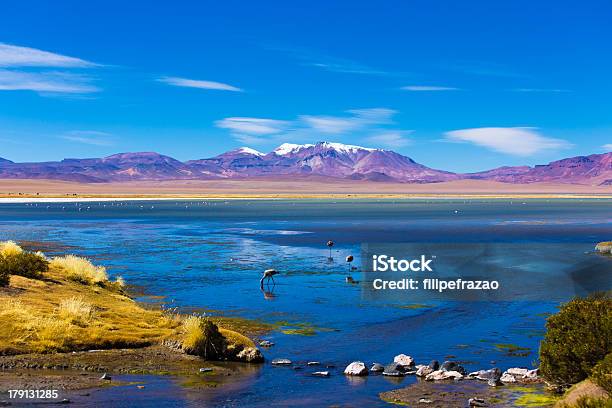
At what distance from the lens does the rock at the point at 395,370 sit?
15735 millimetres

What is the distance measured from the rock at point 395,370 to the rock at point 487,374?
1511mm

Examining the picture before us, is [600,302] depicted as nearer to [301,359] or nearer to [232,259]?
[301,359]

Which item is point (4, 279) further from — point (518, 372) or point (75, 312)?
point (518, 372)

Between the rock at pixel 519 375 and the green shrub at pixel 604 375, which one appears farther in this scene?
the rock at pixel 519 375

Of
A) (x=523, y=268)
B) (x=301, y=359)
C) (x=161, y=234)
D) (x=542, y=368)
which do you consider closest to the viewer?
(x=542, y=368)

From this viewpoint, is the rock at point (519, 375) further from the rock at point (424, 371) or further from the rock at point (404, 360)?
the rock at point (404, 360)

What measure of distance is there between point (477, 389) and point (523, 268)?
22.0 meters

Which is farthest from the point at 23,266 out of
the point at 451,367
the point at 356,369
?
the point at 451,367

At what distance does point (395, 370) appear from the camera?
51.8ft

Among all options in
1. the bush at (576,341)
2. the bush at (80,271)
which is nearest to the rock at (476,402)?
the bush at (576,341)

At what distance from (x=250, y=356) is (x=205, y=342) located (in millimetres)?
1227

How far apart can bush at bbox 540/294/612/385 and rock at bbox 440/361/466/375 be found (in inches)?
84.9

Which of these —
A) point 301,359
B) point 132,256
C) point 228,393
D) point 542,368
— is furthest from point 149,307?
point 132,256

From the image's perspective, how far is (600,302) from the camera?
13.8 m
